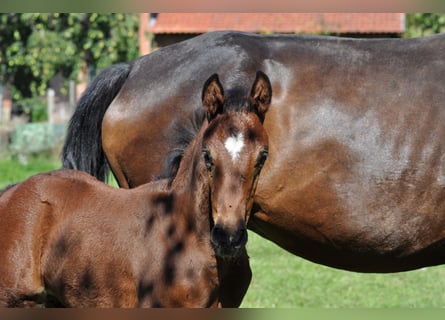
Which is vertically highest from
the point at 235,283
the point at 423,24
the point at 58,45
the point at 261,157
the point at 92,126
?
the point at 261,157

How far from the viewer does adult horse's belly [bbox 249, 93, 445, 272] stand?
14.1 feet

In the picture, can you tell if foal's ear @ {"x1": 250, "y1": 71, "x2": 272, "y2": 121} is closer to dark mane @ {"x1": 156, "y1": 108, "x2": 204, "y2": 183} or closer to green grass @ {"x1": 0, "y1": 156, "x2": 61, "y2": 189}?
dark mane @ {"x1": 156, "y1": 108, "x2": 204, "y2": 183}

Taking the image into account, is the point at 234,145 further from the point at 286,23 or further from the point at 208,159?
the point at 286,23

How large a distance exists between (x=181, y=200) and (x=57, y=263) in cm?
67

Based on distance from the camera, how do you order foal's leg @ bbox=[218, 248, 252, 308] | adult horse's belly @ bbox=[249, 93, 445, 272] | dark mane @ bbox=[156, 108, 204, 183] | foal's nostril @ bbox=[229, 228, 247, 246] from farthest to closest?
dark mane @ bbox=[156, 108, 204, 183] < adult horse's belly @ bbox=[249, 93, 445, 272] < foal's leg @ bbox=[218, 248, 252, 308] < foal's nostril @ bbox=[229, 228, 247, 246]

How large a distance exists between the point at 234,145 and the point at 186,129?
4.00ft

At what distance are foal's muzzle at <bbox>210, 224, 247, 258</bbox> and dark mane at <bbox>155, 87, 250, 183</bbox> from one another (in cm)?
60

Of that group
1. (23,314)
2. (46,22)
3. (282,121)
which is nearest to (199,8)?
(23,314)

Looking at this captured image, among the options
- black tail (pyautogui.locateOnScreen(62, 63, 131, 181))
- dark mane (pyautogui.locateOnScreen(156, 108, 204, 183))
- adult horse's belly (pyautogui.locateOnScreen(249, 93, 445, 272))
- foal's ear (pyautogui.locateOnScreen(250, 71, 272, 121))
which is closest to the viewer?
foal's ear (pyautogui.locateOnScreen(250, 71, 272, 121))

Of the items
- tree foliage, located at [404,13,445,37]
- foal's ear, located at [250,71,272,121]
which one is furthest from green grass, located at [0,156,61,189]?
foal's ear, located at [250,71,272,121]

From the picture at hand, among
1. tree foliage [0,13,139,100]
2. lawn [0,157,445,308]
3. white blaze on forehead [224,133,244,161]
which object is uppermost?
white blaze on forehead [224,133,244,161]

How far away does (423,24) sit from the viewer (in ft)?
52.5

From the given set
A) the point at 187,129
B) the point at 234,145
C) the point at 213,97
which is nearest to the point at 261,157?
the point at 234,145

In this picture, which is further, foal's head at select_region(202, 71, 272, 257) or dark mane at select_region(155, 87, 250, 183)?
dark mane at select_region(155, 87, 250, 183)
